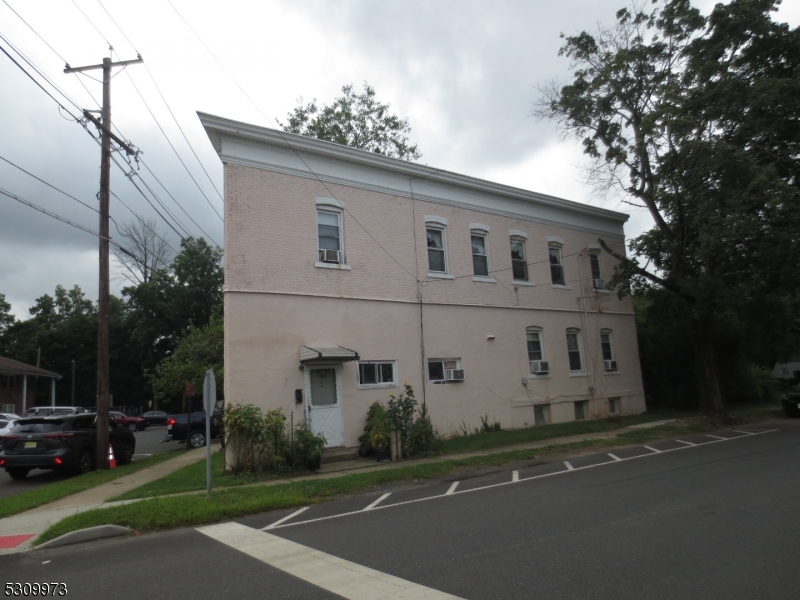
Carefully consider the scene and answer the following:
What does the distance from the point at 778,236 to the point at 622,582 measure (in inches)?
558

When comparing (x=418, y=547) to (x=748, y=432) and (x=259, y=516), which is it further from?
(x=748, y=432)

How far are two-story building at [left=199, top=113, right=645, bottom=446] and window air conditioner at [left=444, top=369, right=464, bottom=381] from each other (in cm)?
3

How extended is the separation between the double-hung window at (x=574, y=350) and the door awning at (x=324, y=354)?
974cm

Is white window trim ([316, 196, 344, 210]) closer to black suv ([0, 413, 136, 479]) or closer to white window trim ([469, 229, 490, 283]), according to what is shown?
white window trim ([469, 229, 490, 283])

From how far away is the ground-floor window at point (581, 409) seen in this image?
20281 mm

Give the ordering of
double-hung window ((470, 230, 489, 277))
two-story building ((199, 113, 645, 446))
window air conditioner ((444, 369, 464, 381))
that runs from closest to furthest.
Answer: two-story building ((199, 113, 645, 446)), window air conditioner ((444, 369, 464, 381)), double-hung window ((470, 230, 489, 277))

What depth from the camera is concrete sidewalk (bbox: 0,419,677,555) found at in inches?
336

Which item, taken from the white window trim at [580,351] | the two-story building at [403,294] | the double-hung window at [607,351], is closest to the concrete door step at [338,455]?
the two-story building at [403,294]

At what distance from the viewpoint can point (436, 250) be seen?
17.6 m

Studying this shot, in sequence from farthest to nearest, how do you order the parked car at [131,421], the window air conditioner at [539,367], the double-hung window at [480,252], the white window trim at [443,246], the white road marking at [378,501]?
the parked car at [131,421], the window air conditioner at [539,367], the double-hung window at [480,252], the white window trim at [443,246], the white road marking at [378,501]

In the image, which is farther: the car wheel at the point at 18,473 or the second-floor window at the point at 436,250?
the second-floor window at the point at 436,250

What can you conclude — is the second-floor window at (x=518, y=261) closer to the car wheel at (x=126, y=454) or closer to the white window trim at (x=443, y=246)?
the white window trim at (x=443, y=246)

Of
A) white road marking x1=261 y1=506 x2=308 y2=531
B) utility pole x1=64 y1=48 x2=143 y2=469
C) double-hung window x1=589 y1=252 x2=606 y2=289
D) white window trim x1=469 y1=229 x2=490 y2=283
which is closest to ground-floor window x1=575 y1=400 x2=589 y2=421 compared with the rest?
double-hung window x1=589 y1=252 x2=606 y2=289

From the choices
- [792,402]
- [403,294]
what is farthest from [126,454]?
[792,402]
